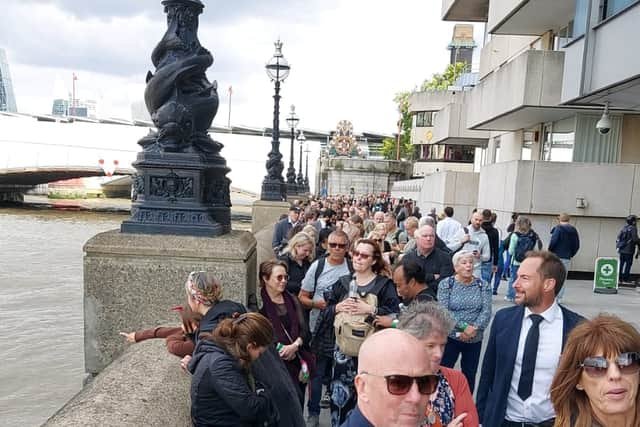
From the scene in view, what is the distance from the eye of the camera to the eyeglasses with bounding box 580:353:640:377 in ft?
6.89

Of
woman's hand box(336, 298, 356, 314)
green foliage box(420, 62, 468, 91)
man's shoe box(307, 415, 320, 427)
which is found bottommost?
man's shoe box(307, 415, 320, 427)

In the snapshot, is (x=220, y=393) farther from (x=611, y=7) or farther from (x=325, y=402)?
(x=611, y=7)

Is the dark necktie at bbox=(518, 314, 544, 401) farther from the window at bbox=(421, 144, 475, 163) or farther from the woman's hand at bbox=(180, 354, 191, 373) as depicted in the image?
the window at bbox=(421, 144, 475, 163)

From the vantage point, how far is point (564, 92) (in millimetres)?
13258

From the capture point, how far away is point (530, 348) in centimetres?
319

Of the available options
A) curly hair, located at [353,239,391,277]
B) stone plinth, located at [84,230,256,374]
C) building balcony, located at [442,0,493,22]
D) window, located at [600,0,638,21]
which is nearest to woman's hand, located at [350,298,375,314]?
curly hair, located at [353,239,391,277]

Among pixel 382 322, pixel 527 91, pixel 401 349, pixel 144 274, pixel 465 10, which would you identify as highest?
pixel 465 10

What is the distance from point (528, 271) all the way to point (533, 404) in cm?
79

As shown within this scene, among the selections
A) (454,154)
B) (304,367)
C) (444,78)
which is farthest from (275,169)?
(444,78)

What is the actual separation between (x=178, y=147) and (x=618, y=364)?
11.6 feet

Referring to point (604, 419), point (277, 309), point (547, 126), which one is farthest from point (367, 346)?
point (547, 126)

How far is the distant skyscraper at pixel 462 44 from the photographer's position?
100938 mm

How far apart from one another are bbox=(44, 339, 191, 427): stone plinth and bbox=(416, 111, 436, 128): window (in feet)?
187

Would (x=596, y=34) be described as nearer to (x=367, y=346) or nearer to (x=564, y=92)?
(x=564, y=92)
